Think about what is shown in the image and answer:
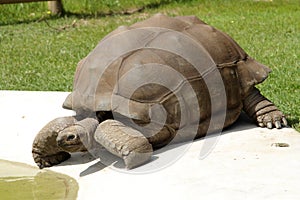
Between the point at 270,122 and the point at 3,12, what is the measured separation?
8778 millimetres

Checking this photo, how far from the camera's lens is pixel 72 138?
4863mm

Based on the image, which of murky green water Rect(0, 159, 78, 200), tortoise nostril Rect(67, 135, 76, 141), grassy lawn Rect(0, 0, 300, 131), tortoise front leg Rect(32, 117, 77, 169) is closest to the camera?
murky green water Rect(0, 159, 78, 200)

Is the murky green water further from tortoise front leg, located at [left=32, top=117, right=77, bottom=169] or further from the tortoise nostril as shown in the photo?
the tortoise nostril

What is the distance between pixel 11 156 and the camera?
5422 mm

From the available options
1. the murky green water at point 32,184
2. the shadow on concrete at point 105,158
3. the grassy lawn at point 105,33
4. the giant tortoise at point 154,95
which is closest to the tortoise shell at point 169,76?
the giant tortoise at point 154,95

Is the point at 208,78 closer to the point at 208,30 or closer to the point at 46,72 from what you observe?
the point at 208,30

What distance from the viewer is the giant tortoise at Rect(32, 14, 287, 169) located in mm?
4883

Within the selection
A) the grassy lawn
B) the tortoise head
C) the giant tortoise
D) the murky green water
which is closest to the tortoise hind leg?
the giant tortoise

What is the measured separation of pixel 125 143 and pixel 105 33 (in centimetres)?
676

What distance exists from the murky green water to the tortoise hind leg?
4.85 feet

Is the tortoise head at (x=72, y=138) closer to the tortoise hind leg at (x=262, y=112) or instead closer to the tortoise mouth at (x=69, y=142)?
the tortoise mouth at (x=69, y=142)

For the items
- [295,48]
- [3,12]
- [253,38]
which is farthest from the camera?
[3,12]

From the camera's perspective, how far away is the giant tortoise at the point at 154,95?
16.0 feet

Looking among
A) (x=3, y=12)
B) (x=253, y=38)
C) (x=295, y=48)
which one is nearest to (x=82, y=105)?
(x=295, y=48)
